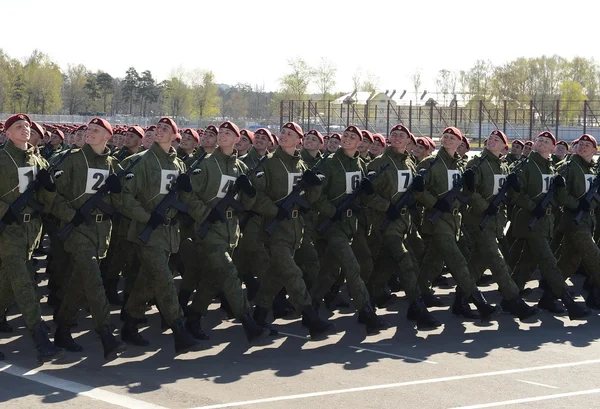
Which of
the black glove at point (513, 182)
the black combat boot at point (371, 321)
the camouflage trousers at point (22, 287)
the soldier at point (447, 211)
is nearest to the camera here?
the camouflage trousers at point (22, 287)

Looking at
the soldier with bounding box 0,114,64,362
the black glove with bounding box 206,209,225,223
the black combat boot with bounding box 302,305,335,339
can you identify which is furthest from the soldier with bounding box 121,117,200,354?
the black combat boot with bounding box 302,305,335,339

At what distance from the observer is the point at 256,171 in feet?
29.7

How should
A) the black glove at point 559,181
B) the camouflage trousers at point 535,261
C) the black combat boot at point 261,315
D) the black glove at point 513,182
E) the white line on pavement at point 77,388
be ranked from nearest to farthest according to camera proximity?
the white line on pavement at point 77,388
the black combat boot at point 261,315
the black glove at point 513,182
the camouflage trousers at point 535,261
the black glove at point 559,181

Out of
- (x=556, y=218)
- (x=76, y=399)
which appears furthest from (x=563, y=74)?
(x=76, y=399)

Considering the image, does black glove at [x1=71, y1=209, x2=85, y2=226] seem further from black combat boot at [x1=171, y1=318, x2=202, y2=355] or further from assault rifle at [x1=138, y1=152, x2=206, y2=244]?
black combat boot at [x1=171, y1=318, x2=202, y2=355]

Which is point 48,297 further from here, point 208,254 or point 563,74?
point 563,74

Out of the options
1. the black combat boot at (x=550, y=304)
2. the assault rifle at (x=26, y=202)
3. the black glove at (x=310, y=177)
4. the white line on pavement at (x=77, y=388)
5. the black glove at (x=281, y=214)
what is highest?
the black glove at (x=310, y=177)

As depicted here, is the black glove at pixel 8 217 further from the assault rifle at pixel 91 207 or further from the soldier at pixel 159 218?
the soldier at pixel 159 218

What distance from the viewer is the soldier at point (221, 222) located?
27.8ft

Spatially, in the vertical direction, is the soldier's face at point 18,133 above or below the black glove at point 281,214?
above

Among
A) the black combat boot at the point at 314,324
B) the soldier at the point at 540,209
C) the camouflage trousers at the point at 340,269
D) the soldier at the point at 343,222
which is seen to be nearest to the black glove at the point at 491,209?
the soldier at the point at 540,209

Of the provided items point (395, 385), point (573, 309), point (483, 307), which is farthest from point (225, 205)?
point (573, 309)

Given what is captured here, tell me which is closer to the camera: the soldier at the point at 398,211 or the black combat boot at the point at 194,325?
the black combat boot at the point at 194,325

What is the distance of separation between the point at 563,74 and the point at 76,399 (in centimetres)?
9632
